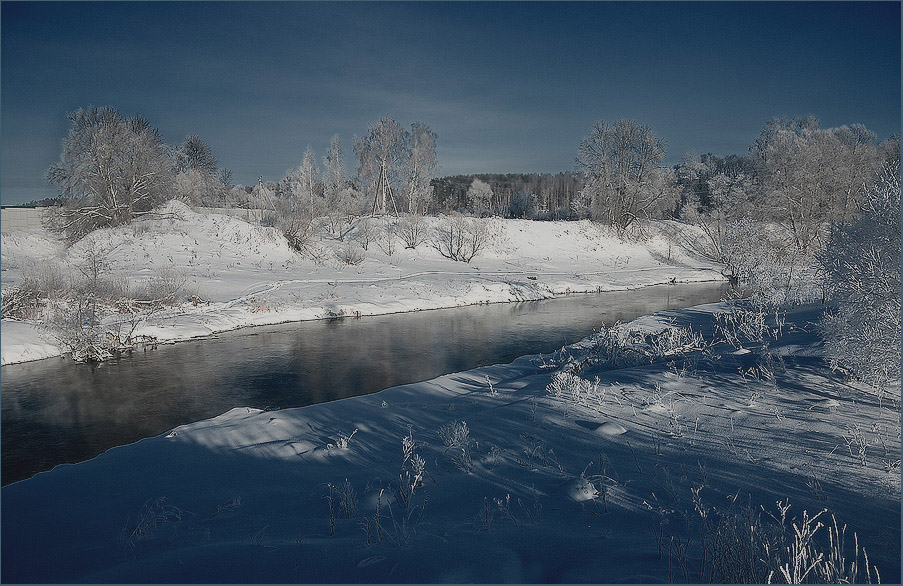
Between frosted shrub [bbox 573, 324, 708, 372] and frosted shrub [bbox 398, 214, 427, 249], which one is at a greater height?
frosted shrub [bbox 398, 214, 427, 249]

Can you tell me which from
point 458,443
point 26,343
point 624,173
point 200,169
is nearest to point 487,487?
point 458,443

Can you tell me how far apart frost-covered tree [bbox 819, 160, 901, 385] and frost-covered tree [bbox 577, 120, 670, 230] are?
35.4 metres

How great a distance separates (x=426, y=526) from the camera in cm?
360

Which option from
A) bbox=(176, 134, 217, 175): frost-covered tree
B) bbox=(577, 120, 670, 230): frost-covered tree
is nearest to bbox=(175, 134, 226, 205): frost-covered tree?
bbox=(176, 134, 217, 175): frost-covered tree

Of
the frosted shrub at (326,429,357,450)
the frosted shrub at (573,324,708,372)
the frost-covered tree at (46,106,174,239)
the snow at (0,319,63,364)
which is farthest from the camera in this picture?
the frost-covered tree at (46,106,174,239)

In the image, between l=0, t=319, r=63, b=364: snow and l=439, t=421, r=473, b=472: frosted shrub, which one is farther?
l=0, t=319, r=63, b=364: snow

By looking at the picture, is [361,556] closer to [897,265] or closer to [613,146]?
[897,265]

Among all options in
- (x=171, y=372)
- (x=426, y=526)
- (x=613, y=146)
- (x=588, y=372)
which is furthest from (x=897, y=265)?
(x=613, y=146)

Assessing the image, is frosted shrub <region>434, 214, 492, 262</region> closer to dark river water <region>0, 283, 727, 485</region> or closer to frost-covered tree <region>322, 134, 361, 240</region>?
frost-covered tree <region>322, 134, 361, 240</region>

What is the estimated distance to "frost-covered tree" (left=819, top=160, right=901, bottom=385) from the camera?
5219 millimetres

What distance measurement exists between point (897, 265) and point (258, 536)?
6715 millimetres

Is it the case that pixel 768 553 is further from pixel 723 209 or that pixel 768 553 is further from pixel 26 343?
pixel 723 209

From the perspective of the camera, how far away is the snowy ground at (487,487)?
305 centimetres

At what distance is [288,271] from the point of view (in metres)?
23.9
